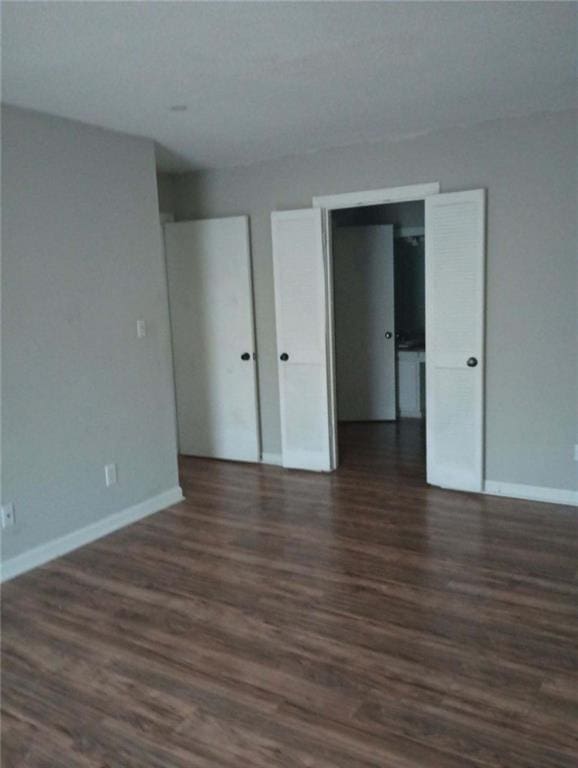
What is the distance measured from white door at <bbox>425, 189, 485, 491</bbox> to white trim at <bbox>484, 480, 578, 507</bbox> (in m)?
0.10

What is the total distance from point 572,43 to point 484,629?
2.63m

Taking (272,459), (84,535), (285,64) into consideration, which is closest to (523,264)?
(285,64)

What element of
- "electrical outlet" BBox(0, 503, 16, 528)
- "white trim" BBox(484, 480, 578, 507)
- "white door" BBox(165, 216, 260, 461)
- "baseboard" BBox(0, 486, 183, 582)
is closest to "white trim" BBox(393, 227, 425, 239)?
"white door" BBox(165, 216, 260, 461)

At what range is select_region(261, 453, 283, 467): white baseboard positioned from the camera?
208 inches

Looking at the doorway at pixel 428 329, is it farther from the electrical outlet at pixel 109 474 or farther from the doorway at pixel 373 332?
the electrical outlet at pixel 109 474

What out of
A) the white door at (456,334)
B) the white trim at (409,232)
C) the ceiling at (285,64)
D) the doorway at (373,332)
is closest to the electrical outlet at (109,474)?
the ceiling at (285,64)

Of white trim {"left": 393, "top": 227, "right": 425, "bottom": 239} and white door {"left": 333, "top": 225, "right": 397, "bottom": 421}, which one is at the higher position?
white trim {"left": 393, "top": 227, "right": 425, "bottom": 239}

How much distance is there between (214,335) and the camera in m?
5.33

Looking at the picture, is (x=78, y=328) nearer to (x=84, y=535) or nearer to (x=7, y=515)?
(x=7, y=515)

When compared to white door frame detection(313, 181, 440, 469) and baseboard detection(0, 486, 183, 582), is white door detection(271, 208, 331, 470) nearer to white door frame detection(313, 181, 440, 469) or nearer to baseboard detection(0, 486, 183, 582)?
white door frame detection(313, 181, 440, 469)

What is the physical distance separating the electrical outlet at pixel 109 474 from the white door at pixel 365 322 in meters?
3.32

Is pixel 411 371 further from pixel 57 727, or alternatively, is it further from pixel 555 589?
pixel 57 727

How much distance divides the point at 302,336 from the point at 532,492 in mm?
2053

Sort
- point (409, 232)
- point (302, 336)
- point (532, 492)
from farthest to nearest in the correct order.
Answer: point (409, 232) < point (302, 336) < point (532, 492)
